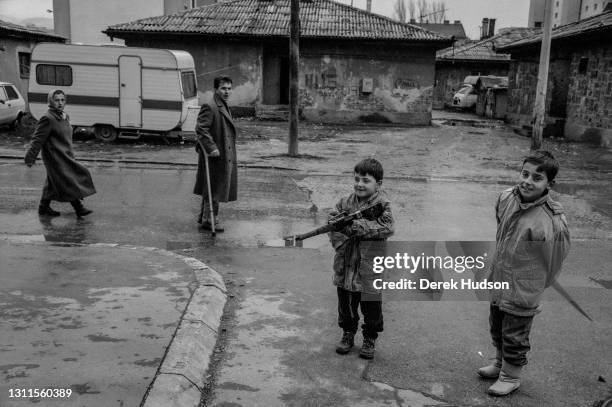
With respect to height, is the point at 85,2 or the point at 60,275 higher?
the point at 85,2

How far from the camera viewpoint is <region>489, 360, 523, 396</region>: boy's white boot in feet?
12.1

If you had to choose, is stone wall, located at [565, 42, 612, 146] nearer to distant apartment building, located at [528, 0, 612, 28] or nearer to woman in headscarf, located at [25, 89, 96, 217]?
woman in headscarf, located at [25, 89, 96, 217]

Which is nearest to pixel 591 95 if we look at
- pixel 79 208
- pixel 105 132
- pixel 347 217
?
pixel 105 132

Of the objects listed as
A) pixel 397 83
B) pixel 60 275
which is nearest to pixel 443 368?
pixel 60 275

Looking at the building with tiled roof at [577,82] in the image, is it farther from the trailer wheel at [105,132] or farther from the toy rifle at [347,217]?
the toy rifle at [347,217]

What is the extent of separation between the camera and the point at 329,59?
25453 millimetres

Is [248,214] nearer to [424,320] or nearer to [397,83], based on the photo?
[424,320]

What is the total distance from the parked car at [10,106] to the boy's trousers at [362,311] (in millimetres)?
16664

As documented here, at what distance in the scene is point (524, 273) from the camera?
3.54 metres

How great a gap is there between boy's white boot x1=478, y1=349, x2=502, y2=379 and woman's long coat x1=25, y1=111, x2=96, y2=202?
5.67 m

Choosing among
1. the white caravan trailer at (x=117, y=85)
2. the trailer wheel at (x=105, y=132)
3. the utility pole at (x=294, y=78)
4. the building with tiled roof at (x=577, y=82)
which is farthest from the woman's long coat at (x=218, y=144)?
the building with tiled roof at (x=577, y=82)

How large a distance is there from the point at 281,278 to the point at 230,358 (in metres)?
1.81

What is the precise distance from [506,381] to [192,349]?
2.01 metres

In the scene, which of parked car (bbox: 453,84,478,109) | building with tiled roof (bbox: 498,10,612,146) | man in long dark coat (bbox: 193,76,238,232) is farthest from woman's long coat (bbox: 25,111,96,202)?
parked car (bbox: 453,84,478,109)
